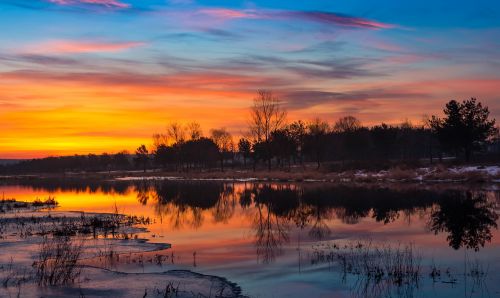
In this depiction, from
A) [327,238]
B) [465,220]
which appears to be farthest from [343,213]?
[327,238]

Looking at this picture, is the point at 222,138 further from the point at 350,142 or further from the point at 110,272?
the point at 110,272

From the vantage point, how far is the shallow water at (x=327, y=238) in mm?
11891

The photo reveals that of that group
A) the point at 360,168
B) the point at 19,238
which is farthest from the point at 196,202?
the point at 360,168

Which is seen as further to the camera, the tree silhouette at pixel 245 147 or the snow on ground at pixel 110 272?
the tree silhouette at pixel 245 147

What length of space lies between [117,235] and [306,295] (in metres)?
12.4

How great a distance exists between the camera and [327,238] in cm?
1947

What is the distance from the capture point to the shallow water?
1189cm

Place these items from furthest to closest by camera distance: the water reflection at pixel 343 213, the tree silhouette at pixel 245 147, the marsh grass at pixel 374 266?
the tree silhouette at pixel 245 147, the water reflection at pixel 343 213, the marsh grass at pixel 374 266

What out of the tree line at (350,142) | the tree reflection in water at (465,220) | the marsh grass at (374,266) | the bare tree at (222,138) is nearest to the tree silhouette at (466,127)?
the tree line at (350,142)

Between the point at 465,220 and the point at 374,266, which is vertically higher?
the point at 465,220

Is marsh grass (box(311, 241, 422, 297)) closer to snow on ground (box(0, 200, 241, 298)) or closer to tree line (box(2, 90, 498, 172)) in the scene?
snow on ground (box(0, 200, 241, 298))

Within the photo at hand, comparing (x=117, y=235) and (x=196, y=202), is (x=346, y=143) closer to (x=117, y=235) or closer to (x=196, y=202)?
(x=196, y=202)

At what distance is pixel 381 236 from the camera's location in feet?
64.5

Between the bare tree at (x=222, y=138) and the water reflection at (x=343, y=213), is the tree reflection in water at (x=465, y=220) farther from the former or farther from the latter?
the bare tree at (x=222, y=138)
